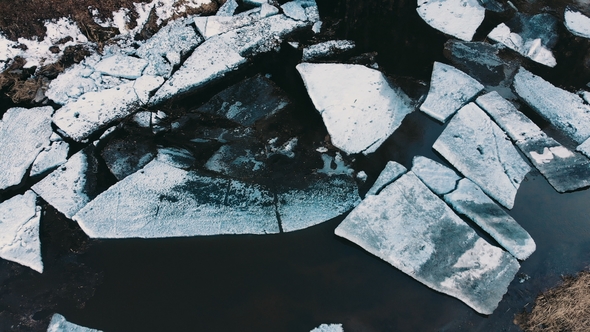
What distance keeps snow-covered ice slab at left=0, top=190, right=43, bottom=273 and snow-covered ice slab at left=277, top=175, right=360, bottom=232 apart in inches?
60.8

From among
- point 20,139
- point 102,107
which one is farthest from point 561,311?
point 20,139

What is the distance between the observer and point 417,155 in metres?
2.96

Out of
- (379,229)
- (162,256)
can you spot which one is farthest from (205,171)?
(379,229)

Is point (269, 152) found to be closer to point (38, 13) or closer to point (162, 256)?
point (162, 256)

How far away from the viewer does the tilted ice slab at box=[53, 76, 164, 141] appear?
3.07m

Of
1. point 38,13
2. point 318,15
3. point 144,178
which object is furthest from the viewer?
point 318,15

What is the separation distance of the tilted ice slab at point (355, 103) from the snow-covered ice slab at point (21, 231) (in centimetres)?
208

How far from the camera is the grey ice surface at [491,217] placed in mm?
2465

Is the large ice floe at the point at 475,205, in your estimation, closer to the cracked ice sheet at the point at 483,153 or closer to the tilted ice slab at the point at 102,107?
the cracked ice sheet at the point at 483,153

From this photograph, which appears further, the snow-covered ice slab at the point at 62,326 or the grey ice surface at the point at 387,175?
the grey ice surface at the point at 387,175

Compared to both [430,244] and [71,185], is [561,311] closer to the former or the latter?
[430,244]

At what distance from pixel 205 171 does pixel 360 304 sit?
137 cm

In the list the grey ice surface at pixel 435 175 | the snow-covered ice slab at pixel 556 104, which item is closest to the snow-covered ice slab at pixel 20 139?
the grey ice surface at pixel 435 175

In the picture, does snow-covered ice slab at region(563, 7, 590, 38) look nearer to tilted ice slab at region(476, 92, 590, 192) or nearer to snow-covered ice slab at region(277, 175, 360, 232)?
tilted ice slab at region(476, 92, 590, 192)
